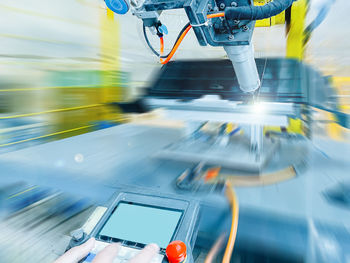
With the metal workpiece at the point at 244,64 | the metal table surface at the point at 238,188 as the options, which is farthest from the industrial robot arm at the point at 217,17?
the metal table surface at the point at 238,188

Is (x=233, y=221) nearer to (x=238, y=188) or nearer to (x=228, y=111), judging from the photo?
(x=238, y=188)

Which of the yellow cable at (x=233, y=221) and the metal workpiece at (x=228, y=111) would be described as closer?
the yellow cable at (x=233, y=221)

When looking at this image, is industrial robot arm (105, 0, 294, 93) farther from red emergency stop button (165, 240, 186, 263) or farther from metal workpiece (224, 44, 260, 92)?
red emergency stop button (165, 240, 186, 263)

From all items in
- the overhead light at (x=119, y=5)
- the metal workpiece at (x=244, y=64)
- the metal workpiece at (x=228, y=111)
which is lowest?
the metal workpiece at (x=228, y=111)

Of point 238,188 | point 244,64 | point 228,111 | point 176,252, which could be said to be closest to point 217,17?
point 244,64

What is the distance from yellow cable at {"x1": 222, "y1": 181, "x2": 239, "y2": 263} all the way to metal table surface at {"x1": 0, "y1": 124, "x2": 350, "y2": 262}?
2 cm

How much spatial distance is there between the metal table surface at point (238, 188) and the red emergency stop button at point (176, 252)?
20 cm

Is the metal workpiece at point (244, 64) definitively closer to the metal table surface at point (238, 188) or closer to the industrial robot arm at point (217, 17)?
the industrial robot arm at point (217, 17)

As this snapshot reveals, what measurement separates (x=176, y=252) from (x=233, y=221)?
25 cm

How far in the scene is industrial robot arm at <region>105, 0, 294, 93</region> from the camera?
686 millimetres

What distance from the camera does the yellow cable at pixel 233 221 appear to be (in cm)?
54

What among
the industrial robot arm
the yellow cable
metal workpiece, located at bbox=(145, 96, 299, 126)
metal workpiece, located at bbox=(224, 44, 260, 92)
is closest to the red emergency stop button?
the yellow cable

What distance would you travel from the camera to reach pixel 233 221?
66cm

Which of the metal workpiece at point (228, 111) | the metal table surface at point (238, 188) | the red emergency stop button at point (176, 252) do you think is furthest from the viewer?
the metal workpiece at point (228, 111)
